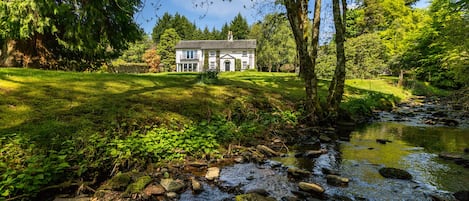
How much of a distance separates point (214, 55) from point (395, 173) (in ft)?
182

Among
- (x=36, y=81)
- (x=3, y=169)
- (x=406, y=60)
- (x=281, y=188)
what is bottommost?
(x=281, y=188)

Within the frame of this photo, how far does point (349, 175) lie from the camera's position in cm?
547

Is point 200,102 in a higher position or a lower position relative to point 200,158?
higher

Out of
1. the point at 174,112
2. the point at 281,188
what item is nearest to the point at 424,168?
the point at 281,188

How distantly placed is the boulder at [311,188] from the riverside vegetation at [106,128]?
218 centimetres

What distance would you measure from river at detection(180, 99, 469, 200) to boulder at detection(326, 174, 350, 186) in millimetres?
75

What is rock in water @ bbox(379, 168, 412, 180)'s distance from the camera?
17.5ft

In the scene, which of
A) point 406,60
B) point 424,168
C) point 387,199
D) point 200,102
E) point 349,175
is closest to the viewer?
point 387,199

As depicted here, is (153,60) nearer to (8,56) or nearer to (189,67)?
(189,67)

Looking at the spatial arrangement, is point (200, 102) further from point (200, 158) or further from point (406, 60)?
point (406, 60)

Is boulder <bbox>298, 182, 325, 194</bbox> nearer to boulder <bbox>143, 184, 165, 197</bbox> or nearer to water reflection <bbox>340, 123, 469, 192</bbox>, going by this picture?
water reflection <bbox>340, 123, 469, 192</bbox>

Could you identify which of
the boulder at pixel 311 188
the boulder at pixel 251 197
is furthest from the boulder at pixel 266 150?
the boulder at pixel 251 197

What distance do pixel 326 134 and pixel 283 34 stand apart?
40.2 metres

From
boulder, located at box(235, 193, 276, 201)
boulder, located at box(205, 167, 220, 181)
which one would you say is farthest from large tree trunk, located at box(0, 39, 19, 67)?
boulder, located at box(235, 193, 276, 201)
